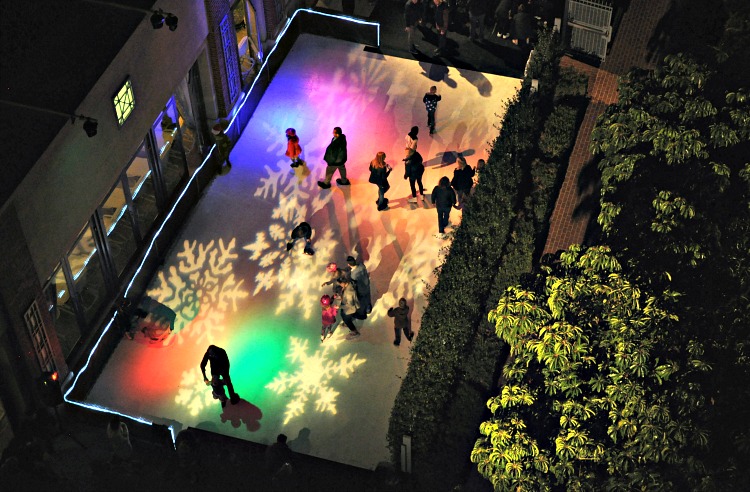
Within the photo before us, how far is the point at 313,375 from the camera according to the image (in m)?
31.1

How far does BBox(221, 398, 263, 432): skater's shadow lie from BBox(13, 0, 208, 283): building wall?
4.87 metres

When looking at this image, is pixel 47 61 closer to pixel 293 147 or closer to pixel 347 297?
pixel 293 147

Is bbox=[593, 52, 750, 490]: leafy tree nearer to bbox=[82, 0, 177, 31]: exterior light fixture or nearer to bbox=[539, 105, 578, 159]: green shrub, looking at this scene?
bbox=[539, 105, 578, 159]: green shrub

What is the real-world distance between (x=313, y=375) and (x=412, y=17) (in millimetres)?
11513

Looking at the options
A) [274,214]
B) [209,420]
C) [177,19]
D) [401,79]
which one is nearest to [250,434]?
[209,420]

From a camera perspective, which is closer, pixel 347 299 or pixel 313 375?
pixel 347 299

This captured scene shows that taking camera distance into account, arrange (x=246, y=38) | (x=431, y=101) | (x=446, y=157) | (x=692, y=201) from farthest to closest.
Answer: (x=246, y=38) < (x=446, y=157) < (x=431, y=101) < (x=692, y=201)

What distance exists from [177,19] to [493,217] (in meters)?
8.02

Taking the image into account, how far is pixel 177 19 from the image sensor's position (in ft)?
99.6

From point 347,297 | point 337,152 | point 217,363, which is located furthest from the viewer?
point 337,152

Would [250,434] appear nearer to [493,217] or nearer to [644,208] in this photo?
[493,217]

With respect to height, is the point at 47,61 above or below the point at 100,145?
above

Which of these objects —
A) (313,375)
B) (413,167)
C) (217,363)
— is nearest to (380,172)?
(413,167)

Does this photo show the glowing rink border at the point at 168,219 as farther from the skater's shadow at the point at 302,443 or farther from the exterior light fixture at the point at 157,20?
the exterior light fixture at the point at 157,20
